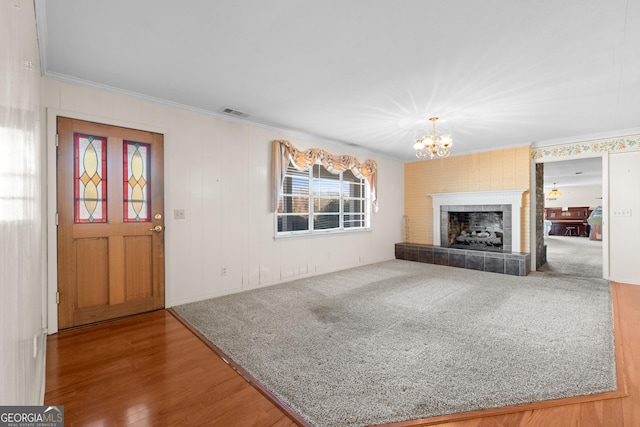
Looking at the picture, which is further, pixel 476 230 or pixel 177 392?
pixel 476 230

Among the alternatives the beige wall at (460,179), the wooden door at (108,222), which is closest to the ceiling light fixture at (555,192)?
the beige wall at (460,179)

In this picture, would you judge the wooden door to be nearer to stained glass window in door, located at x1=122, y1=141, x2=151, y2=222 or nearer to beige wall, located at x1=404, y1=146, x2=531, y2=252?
stained glass window in door, located at x1=122, y1=141, x2=151, y2=222

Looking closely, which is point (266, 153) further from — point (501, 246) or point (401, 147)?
point (501, 246)

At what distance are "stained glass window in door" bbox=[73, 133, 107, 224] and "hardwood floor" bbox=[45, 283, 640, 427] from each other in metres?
1.17

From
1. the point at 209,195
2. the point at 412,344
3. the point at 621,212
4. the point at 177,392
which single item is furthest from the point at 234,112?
the point at 621,212

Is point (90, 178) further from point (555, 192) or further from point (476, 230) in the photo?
point (555, 192)

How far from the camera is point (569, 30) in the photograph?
2107mm

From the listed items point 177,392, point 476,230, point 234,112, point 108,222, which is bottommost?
point 177,392

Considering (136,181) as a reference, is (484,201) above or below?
below

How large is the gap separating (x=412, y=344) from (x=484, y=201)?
4.49m

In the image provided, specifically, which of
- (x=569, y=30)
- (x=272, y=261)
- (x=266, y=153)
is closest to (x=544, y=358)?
(x=569, y=30)

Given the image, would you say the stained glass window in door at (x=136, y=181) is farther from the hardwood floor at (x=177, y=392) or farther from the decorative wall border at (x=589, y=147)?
the decorative wall border at (x=589, y=147)

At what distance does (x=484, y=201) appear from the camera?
5.89 metres

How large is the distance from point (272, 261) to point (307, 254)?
73 centimetres
